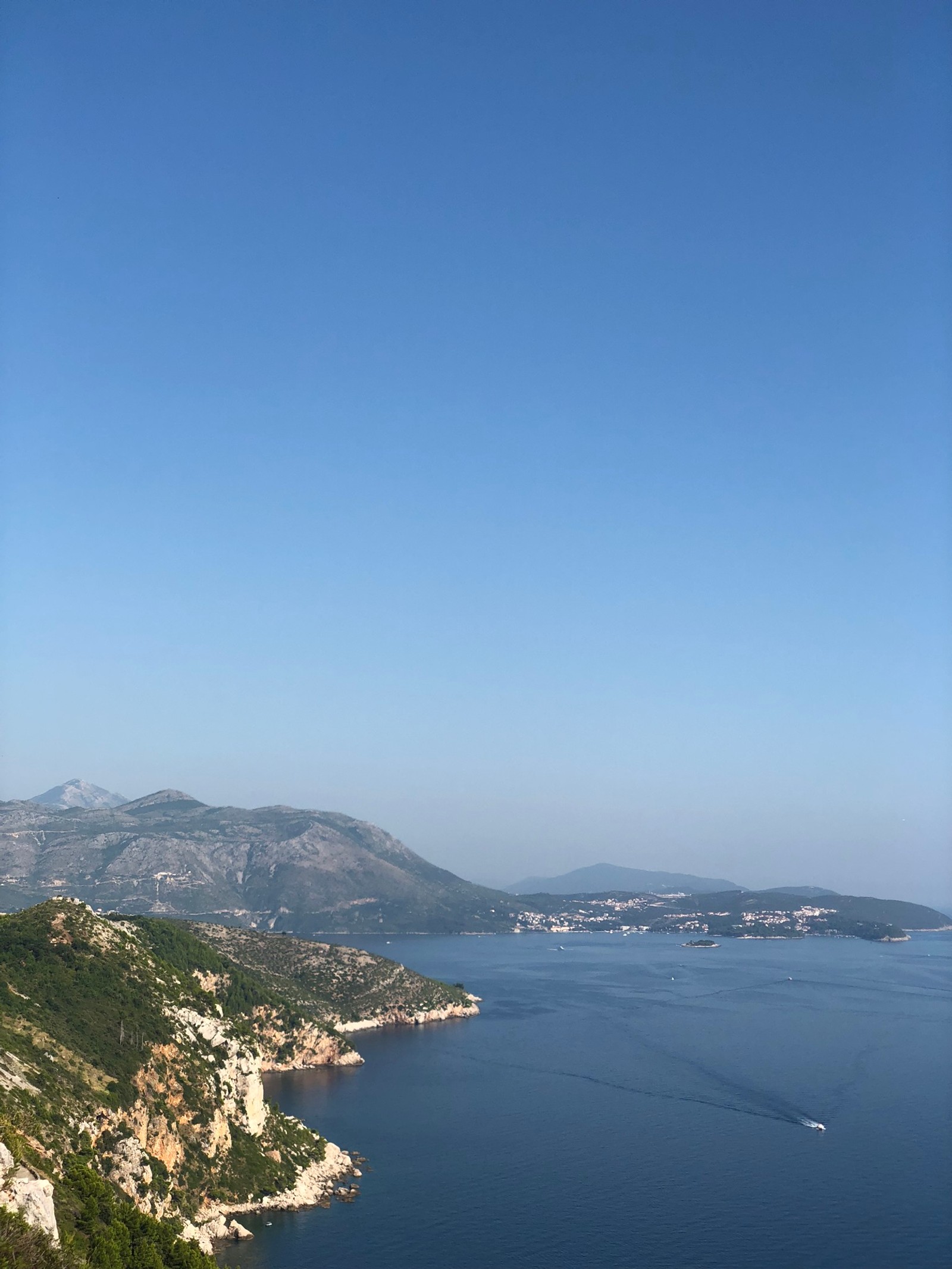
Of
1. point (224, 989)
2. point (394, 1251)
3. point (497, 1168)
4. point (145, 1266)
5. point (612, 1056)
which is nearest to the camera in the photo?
point (145, 1266)

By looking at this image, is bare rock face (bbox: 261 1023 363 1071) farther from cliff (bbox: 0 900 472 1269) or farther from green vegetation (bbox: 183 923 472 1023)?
cliff (bbox: 0 900 472 1269)

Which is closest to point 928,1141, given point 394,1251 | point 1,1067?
point 394,1251

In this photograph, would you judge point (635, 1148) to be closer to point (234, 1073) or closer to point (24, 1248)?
point (234, 1073)

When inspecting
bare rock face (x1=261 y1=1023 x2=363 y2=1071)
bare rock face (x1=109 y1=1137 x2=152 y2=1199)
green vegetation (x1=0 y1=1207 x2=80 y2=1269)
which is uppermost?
green vegetation (x1=0 y1=1207 x2=80 y2=1269)

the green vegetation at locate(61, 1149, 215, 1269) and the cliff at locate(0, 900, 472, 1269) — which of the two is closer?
the green vegetation at locate(61, 1149, 215, 1269)

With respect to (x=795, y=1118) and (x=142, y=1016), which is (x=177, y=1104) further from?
(x=795, y=1118)

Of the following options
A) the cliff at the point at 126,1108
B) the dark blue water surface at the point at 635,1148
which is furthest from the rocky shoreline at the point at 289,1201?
the dark blue water surface at the point at 635,1148

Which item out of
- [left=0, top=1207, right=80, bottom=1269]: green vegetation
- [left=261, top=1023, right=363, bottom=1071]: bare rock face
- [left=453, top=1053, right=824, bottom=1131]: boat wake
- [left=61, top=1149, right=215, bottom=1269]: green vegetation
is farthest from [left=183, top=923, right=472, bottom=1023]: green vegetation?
[left=0, top=1207, right=80, bottom=1269]: green vegetation
